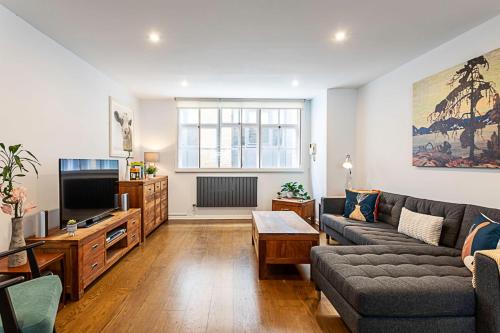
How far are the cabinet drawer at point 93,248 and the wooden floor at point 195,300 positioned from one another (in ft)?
1.06

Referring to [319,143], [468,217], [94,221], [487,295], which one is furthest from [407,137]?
[94,221]

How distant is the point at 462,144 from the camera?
2979 mm

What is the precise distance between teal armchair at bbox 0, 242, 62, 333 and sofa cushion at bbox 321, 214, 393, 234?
2.98m

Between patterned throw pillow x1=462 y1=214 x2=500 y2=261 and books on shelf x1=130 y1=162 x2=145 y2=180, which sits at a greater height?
books on shelf x1=130 y1=162 x2=145 y2=180

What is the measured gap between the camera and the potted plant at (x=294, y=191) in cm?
573

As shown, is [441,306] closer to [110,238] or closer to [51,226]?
[110,238]

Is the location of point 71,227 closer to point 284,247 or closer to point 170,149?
point 284,247

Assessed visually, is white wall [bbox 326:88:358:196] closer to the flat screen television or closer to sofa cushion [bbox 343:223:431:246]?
sofa cushion [bbox 343:223:431:246]

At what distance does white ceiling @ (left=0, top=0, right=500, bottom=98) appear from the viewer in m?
2.45

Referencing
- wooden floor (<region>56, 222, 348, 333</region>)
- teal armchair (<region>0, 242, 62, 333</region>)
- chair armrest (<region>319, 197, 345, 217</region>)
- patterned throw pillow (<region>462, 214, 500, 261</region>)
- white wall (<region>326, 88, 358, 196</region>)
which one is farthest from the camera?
white wall (<region>326, 88, 358, 196</region>)

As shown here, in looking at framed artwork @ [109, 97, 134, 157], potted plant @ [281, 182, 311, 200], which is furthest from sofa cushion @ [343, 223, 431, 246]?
framed artwork @ [109, 97, 134, 157]

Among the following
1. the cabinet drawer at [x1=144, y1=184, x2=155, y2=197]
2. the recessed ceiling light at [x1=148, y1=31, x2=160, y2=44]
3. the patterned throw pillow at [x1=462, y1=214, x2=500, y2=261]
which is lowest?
the patterned throw pillow at [x1=462, y1=214, x2=500, y2=261]

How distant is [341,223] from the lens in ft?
12.4

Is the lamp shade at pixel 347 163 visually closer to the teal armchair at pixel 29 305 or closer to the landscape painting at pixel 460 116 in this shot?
the landscape painting at pixel 460 116
